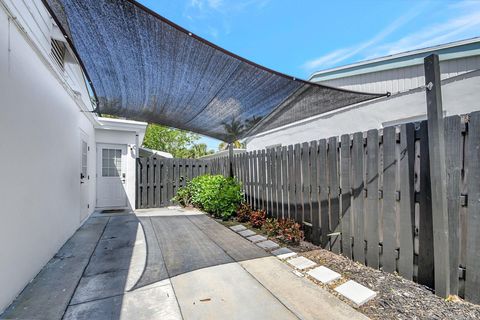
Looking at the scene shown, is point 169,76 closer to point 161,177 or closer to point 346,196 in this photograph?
point 346,196

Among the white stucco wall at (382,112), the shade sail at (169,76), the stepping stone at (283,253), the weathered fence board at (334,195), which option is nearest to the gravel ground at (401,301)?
the weathered fence board at (334,195)

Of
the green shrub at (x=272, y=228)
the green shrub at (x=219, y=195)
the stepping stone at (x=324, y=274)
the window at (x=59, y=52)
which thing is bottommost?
the stepping stone at (x=324, y=274)

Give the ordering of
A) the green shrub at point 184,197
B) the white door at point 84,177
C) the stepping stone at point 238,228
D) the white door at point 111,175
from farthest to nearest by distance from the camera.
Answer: the green shrub at point 184,197 < the white door at point 111,175 < the white door at point 84,177 < the stepping stone at point 238,228

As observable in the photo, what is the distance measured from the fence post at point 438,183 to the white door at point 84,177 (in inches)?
254

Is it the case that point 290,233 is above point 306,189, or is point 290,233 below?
below

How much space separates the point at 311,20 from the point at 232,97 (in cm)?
337

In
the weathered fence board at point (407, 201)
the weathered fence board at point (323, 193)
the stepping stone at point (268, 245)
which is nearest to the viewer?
the weathered fence board at point (407, 201)

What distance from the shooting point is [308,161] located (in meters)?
4.27

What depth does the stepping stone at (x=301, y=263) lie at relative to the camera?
3148 mm

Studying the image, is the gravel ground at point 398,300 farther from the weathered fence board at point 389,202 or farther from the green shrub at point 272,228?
the green shrub at point 272,228

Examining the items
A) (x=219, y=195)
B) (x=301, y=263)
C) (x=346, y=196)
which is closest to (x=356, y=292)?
(x=301, y=263)

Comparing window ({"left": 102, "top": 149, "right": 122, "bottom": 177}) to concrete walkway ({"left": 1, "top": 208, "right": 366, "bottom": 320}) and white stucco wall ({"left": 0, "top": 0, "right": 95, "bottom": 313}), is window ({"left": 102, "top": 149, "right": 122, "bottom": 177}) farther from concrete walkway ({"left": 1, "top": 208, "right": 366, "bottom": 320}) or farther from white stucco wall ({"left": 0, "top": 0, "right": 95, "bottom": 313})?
concrete walkway ({"left": 1, "top": 208, "right": 366, "bottom": 320})

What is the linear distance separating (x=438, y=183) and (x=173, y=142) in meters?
21.9

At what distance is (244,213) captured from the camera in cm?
596
